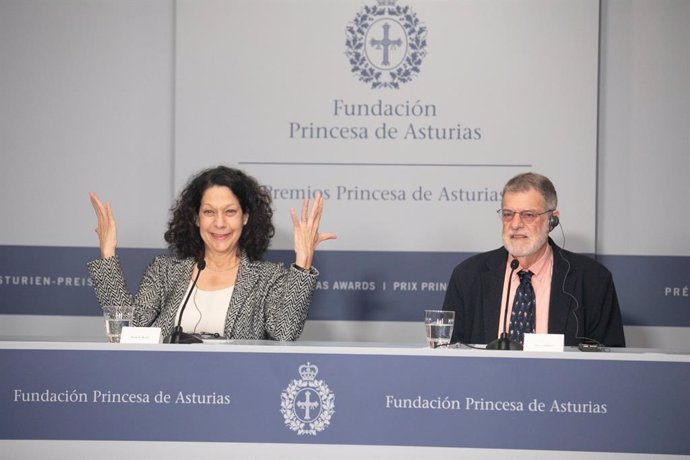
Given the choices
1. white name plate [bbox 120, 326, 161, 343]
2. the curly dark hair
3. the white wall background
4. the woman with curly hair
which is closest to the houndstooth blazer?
the woman with curly hair

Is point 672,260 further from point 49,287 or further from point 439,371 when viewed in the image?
point 49,287

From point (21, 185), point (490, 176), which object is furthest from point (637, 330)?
point (21, 185)

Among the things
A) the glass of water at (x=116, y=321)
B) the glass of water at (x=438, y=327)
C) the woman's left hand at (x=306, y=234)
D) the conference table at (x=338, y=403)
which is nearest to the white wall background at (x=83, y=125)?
the woman's left hand at (x=306, y=234)

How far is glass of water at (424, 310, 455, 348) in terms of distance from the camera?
9.25 feet

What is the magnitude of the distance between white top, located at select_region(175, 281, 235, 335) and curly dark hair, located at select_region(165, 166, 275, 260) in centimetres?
21

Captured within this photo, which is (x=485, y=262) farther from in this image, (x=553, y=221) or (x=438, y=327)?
(x=438, y=327)

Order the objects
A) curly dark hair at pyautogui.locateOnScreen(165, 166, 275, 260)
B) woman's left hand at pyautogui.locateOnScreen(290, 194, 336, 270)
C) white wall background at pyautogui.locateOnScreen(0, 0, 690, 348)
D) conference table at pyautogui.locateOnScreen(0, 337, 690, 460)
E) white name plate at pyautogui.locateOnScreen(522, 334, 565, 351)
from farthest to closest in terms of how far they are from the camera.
Answer: white wall background at pyautogui.locateOnScreen(0, 0, 690, 348)
curly dark hair at pyautogui.locateOnScreen(165, 166, 275, 260)
woman's left hand at pyautogui.locateOnScreen(290, 194, 336, 270)
white name plate at pyautogui.locateOnScreen(522, 334, 565, 351)
conference table at pyautogui.locateOnScreen(0, 337, 690, 460)

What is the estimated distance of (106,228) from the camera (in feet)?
11.6

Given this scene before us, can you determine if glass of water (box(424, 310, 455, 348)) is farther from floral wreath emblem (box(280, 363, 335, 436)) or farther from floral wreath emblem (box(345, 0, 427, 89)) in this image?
floral wreath emblem (box(345, 0, 427, 89))

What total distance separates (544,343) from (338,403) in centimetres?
62

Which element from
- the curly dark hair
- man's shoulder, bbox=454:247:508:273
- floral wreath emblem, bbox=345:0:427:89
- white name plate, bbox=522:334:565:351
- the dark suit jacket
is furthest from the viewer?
floral wreath emblem, bbox=345:0:427:89

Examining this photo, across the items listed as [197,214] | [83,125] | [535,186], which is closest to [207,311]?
[197,214]

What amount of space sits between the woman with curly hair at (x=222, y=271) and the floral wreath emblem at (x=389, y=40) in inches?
45.2

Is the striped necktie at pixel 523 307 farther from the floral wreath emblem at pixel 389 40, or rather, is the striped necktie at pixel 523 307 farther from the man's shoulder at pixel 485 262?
the floral wreath emblem at pixel 389 40
